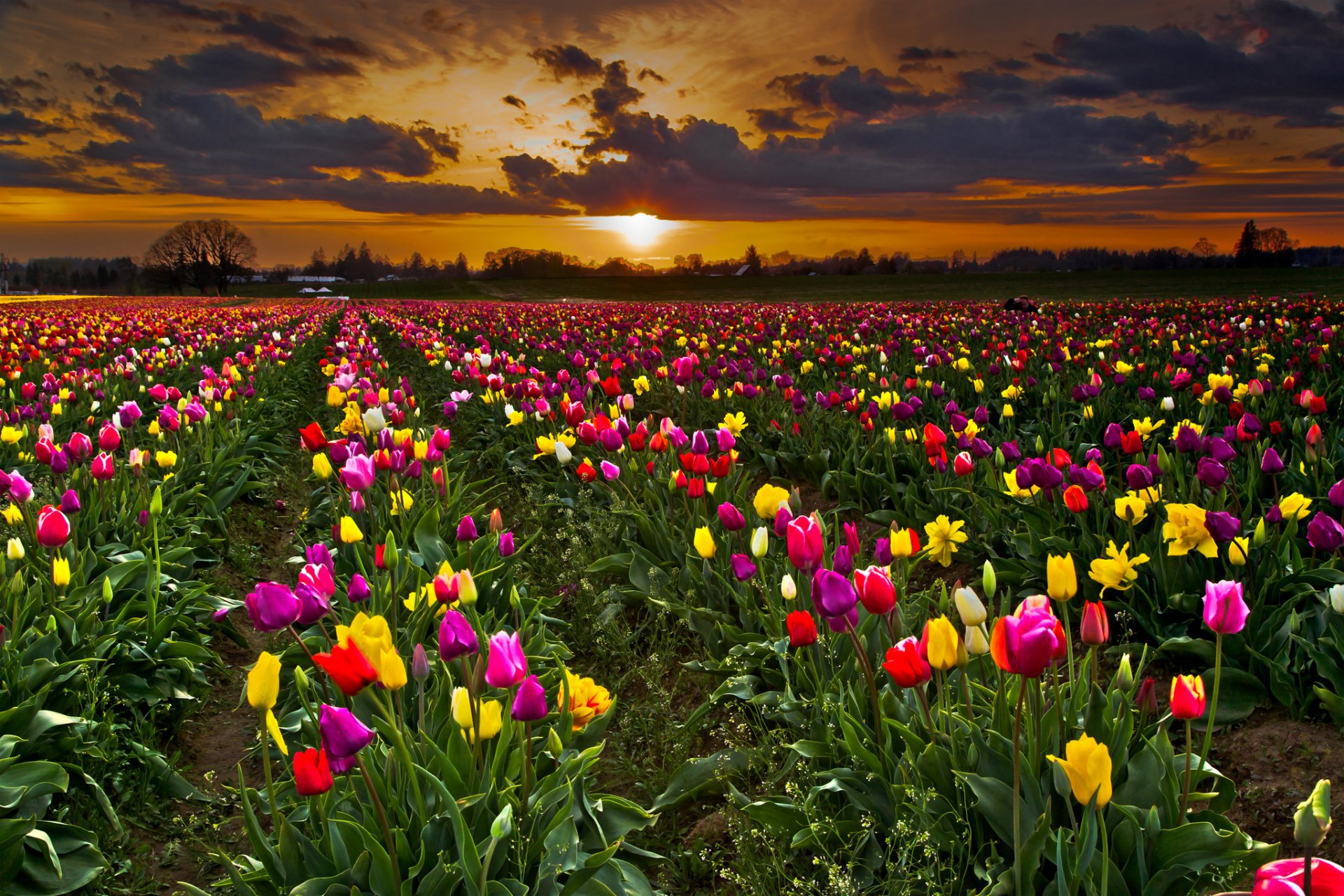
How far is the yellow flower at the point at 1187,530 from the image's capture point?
310 cm

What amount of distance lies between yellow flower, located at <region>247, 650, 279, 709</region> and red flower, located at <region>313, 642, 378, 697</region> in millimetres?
116

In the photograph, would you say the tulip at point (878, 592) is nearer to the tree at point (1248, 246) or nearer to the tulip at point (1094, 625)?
the tulip at point (1094, 625)

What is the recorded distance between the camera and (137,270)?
11225 cm

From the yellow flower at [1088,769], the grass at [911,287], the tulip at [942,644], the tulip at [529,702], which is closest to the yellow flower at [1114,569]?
the tulip at [942,644]

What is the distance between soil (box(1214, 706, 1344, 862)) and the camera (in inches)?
108

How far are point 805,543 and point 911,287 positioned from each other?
48731mm

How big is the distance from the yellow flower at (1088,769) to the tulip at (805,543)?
960mm

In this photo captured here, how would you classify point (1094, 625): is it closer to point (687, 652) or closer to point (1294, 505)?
point (1294, 505)

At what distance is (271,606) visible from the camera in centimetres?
232

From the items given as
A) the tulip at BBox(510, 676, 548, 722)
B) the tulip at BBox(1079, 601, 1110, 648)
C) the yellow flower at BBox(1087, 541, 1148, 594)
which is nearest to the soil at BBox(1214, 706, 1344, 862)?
the yellow flower at BBox(1087, 541, 1148, 594)

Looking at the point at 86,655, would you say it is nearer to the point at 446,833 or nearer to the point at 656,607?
the point at 446,833

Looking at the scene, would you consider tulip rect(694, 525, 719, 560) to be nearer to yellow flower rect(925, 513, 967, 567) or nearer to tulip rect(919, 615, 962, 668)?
yellow flower rect(925, 513, 967, 567)

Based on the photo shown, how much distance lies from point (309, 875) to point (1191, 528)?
3.15m


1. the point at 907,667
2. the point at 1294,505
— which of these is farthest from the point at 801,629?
the point at 1294,505
